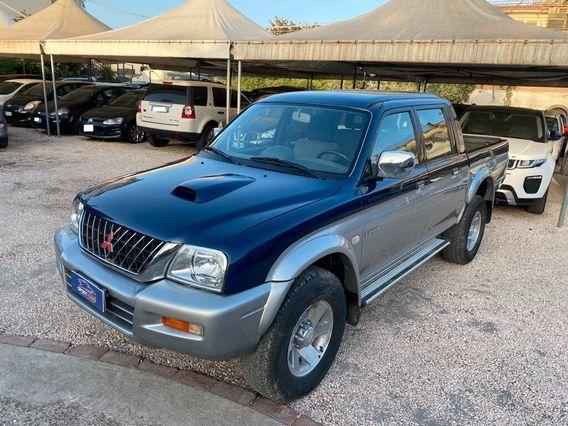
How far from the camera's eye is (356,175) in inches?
125

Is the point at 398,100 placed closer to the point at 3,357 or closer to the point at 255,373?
the point at 255,373

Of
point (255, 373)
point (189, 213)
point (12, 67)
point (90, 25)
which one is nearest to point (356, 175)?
point (189, 213)

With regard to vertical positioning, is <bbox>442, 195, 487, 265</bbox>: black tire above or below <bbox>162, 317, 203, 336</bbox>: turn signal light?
below

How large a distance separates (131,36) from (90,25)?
7.92m

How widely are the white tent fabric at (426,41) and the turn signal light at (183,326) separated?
7.15m

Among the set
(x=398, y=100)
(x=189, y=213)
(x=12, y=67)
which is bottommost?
(x=12, y=67)

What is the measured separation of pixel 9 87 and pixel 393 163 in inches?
666

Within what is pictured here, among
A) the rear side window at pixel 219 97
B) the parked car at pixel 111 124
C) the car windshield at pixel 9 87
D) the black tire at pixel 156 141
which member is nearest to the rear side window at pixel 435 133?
the rear side window at pixel 219 97

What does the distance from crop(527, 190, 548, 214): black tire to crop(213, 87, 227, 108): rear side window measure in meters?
7.86

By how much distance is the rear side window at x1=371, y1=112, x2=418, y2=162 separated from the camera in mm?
3481

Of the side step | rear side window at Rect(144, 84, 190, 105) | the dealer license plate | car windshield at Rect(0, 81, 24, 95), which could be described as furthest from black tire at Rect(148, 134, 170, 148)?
the dealer license plate

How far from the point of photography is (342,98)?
376 centimetres

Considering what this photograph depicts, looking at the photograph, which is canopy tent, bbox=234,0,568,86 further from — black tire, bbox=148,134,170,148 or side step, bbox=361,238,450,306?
side step, bbox=361,238,450,306

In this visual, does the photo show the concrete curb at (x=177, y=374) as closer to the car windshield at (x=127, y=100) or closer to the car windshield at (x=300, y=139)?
the car windshield at (x=300, y=139)
